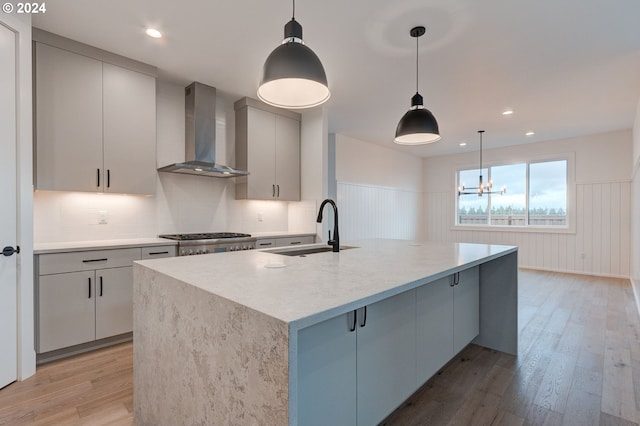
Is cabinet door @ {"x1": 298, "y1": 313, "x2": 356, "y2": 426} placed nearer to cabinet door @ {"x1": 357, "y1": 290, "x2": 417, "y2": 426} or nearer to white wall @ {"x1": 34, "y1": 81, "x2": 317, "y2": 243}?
cabinet door @ {"x1": 357, "y1": 290, "x2": 417, "y2": 426}

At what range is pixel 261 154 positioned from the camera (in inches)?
163

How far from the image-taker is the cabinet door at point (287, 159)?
171 inches

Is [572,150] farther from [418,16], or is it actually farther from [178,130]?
[178,130]

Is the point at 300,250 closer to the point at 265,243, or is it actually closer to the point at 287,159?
Answer: the point at 265,243

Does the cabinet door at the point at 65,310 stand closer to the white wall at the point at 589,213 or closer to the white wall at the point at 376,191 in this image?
the white wall at the point at 376,191

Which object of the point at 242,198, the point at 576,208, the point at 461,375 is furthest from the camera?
the point at 576,208

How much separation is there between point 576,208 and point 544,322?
12.7 ft

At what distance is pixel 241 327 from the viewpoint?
915 millimetres

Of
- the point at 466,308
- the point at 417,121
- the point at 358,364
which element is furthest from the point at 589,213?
the point at 358,364

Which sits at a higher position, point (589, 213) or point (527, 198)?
point (527, 198)

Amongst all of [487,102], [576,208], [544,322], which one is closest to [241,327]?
[544,322]

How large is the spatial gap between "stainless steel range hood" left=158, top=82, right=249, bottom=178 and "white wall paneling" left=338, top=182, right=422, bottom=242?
8.35 feet

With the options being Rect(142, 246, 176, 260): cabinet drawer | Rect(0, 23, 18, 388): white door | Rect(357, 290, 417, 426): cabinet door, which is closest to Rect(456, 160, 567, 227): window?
Rect(357, 290, 417, 426): cabinet door

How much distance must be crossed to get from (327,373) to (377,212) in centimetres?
554
